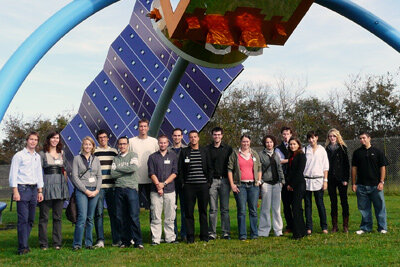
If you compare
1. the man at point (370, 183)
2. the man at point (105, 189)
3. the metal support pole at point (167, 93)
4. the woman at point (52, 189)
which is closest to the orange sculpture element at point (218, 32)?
the man at point (105, 189)

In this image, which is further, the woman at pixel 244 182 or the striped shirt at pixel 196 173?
the woman at pixel 244 182

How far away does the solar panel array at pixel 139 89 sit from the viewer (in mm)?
13555

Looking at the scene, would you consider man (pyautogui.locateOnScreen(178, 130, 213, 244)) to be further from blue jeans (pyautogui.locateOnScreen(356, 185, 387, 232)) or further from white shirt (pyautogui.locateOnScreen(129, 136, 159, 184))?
blue jeans (pyautogui.locateOnScreen(356, 185, 387, 232))

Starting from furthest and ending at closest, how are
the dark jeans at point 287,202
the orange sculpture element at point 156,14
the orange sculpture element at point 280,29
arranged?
1. the dark jeans at point 287,202
2. the orange sculpture element at point 156,14
3. the orange sculpture element at point 280,29

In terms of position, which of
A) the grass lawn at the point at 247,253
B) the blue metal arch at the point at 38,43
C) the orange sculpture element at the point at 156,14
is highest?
the orange sculpture element at the point at 156,14

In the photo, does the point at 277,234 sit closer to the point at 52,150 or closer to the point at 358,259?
the point at 358,259

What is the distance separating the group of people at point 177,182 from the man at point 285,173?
2 centimetres

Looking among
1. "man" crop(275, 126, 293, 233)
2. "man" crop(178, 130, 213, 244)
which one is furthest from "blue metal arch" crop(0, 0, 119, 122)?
"man" crop(275, 126, 293, 233)

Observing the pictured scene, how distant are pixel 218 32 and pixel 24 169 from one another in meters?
3.41

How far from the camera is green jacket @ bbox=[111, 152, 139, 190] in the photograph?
24.6ft

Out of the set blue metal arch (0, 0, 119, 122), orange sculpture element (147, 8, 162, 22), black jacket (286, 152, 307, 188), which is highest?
orange sculpture element (147, 8, 162, 22)

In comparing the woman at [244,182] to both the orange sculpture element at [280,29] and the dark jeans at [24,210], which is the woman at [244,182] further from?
the dark jeans at [24,210]

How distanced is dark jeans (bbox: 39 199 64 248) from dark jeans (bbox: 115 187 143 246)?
0.87m

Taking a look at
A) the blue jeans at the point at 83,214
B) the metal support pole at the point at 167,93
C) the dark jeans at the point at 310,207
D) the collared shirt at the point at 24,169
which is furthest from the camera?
the metal support pole at the point at 167,93
